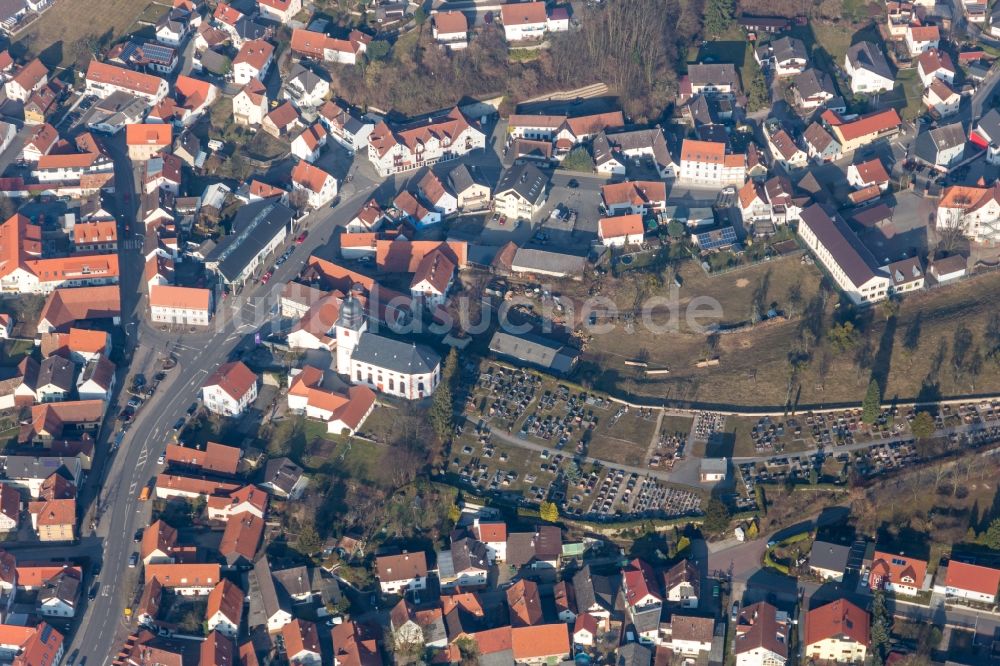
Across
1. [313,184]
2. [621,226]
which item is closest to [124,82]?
[313,184]

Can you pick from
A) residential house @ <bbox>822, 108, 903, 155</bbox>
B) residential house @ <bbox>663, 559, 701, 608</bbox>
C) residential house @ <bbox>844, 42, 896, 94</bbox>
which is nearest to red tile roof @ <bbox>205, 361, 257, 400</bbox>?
residential house @ <bbox>663, 559, 701, 608</bbox>

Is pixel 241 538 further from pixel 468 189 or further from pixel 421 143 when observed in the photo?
pixel 421 143

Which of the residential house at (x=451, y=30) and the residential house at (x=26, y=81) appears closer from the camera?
the residential house at (x=26, y=81)

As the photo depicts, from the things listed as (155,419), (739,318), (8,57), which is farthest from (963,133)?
(8,57)

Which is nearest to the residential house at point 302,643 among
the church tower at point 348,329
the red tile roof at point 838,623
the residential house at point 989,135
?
the church tower at point 348,329

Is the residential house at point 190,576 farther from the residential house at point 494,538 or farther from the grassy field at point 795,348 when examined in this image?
the grassy field at point 795,348

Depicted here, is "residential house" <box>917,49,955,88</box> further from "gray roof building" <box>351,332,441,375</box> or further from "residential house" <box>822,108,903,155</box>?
"gray roof building" <box>351,332,441,375</box>
